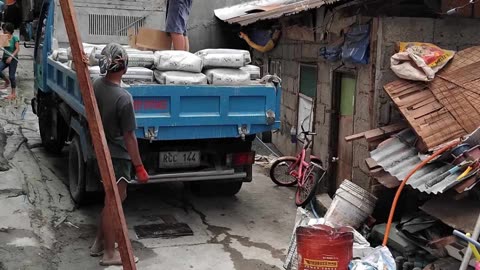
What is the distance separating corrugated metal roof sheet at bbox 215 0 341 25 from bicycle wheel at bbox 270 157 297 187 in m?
2.31

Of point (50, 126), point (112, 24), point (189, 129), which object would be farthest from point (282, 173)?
point (50, 126)

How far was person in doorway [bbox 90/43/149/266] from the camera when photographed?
4719 millimetres

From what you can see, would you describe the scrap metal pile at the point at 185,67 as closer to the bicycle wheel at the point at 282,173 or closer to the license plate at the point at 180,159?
the license plate at the point at 180,159

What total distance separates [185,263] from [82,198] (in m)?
1.86

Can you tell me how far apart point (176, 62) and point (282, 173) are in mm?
3207

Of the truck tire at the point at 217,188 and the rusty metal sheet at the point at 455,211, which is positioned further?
the truck tire at the point at 217,188

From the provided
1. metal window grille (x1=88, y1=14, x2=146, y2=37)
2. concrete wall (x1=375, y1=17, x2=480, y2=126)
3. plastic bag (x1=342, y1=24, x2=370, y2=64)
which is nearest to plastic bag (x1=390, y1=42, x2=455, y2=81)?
concrete wall (x1=375, y1=17, x2=480, y2=126)

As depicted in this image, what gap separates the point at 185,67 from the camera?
5.89m

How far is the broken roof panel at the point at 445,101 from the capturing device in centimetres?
509

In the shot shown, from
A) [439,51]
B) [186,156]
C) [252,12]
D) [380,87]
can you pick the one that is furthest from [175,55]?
[252,12]

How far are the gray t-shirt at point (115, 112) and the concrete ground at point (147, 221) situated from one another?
47.2 inches

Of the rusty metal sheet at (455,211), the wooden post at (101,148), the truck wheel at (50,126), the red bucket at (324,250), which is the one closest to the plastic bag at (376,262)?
the red bucket at (324,250)

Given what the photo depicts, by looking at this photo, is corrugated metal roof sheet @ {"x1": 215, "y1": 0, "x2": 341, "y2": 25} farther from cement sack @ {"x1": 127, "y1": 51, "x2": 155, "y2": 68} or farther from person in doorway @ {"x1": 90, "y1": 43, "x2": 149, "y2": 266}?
person in doorway @ {"x1": 90, "y1": 43, "x2": 149, "y2": 266}

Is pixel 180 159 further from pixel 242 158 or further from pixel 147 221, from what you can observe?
pixel 147 221
